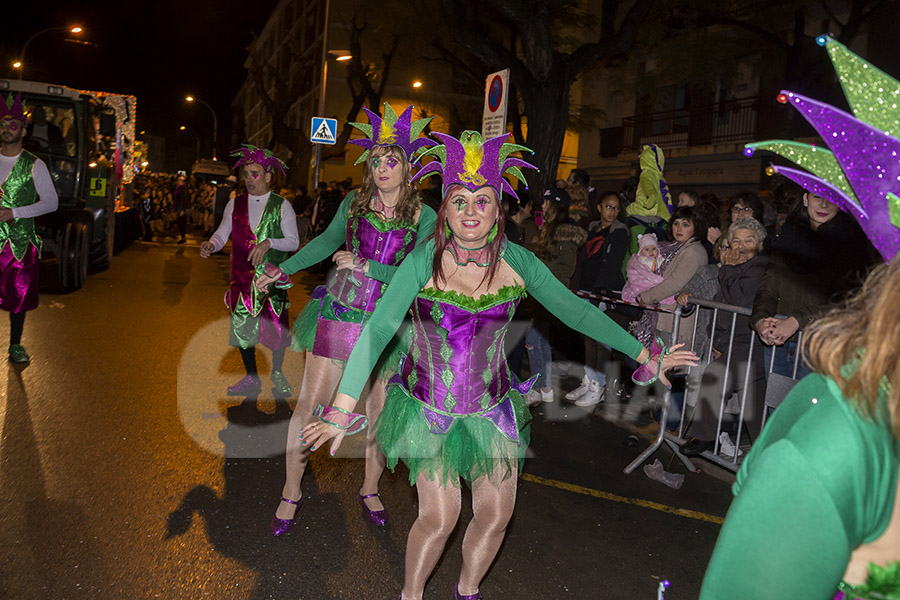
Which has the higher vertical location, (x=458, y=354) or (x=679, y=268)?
(x=679, y=268)

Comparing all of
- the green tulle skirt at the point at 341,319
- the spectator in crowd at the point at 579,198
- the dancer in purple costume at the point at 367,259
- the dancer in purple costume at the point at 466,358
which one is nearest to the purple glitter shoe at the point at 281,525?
the dancer in purple costume at the point at 367,259

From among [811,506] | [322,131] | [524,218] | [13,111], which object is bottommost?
[811,506]

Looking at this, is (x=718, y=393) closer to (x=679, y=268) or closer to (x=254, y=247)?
(x=679, y=268)

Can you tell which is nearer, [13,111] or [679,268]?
[679,268]

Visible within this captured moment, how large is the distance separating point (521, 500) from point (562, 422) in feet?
6.71

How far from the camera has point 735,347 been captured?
18.5 feet

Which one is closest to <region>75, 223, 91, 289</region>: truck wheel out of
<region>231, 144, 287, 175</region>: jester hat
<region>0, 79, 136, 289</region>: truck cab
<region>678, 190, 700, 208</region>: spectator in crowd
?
<region>0, 79, 136, 289</region>: truck cab

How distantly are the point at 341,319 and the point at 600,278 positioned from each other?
3.82m

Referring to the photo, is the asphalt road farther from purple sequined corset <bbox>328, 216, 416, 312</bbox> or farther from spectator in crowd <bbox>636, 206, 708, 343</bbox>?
purple sequined corset <bbox>328, 216, 416, 312</bbox>

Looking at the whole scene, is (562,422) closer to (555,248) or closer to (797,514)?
(555,248)

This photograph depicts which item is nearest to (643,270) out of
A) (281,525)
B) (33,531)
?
(281,525)

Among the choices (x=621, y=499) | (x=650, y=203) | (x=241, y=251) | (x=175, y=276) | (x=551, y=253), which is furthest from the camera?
(x=175, y=276)

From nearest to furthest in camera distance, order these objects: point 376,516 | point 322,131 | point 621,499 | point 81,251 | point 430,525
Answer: point 430,525, point 376,516, point 621,499, point 81,251, point 322,131

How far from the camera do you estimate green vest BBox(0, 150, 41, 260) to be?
23.0 feet
